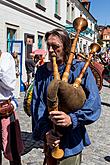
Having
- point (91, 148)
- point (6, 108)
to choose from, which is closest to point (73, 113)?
point (6, 108)

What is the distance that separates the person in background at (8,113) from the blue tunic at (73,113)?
725 mm

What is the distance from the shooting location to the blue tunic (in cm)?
209

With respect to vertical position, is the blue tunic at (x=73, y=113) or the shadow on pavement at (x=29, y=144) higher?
the blue tunic at (x=73, y=113)

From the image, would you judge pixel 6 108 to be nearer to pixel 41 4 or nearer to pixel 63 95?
pixel 63 95

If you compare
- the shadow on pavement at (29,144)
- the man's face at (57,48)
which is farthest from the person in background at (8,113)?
the shadow on pavement at (29,144)

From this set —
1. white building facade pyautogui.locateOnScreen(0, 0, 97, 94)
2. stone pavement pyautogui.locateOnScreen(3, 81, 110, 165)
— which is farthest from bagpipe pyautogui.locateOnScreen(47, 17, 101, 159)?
white building facade pyautogui.locateOnScreen(0, 0, 97, 94)

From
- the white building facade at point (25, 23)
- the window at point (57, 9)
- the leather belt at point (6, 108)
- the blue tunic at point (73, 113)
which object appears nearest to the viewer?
the blue tunic at point (73, 113)

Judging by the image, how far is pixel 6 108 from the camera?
3.09 meters

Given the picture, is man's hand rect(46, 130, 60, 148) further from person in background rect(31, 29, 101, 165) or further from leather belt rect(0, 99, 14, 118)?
leather belt rect(0, 99, 14, 118)

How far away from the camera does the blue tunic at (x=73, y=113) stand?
2.09 metres

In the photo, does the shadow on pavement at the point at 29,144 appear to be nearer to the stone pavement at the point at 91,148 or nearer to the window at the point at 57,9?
the stone pavement at the point at 91,148

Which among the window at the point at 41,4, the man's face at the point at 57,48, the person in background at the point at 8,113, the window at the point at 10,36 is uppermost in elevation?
the window at the point at 41,4

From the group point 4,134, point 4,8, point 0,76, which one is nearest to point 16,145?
point 4,134

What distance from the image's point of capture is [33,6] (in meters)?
15.7
